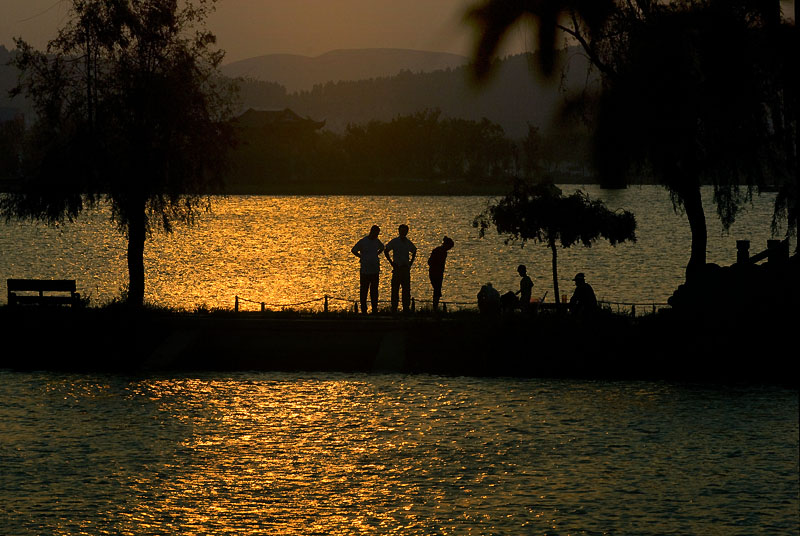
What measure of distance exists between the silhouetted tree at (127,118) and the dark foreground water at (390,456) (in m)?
6.86

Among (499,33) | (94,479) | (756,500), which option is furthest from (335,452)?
(499,33)

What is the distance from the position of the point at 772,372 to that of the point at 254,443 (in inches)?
468

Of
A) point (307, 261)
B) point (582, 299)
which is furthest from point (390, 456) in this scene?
point (307, 261)

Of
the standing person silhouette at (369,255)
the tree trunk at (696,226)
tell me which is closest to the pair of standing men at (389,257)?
the standing person silhouette at (369,255)

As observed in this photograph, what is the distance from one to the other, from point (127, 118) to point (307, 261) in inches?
2356

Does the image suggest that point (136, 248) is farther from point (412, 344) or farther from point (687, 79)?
point (687, 79)

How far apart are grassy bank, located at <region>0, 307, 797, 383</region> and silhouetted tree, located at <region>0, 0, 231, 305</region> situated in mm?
3562

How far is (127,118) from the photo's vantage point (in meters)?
31.2

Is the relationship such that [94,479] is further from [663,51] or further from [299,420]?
[663,51]

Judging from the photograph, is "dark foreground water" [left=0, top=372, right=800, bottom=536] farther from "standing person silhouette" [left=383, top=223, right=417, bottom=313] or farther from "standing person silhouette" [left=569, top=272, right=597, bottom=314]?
"standing person silhouette" [left=383, top=223, right=417, bottom=313]

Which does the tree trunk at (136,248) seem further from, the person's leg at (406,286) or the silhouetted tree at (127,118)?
the person's leg at (406,286)

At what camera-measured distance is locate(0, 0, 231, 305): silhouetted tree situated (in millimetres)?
31062

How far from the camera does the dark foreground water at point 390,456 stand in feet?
49.8

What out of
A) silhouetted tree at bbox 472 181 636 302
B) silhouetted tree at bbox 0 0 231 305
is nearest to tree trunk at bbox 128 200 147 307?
silhouetted tree at bbox 0 0 231 305
